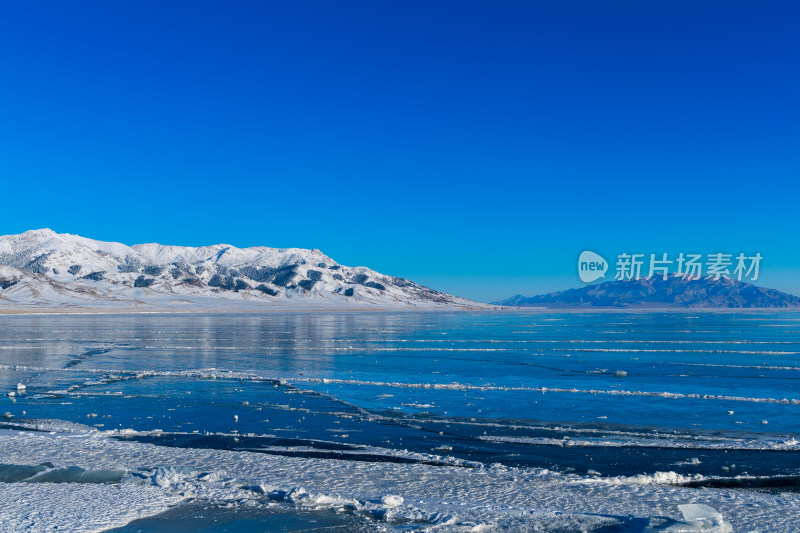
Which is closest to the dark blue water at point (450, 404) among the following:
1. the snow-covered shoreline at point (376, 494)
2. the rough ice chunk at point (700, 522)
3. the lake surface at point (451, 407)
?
the lake surface at point (451, 407)

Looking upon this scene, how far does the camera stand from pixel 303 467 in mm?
10734

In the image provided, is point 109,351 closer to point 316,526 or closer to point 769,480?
point 316,526

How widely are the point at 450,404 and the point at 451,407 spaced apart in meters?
0.47

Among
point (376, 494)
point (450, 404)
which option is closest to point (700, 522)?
point (376, 494)

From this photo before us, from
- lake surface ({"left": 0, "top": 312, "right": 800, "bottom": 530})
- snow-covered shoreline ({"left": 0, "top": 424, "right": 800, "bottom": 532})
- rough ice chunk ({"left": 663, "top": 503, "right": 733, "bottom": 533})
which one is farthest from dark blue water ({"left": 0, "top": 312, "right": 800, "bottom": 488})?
rough ice chunk ({"left": 663, "top": 503, "right": 733, "bottom": 533})

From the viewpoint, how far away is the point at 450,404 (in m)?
17.4

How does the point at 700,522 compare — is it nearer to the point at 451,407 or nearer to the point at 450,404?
the point at 451,407

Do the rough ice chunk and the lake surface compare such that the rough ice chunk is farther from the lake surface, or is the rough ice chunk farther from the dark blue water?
the dark blue water

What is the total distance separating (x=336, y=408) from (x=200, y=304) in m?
161

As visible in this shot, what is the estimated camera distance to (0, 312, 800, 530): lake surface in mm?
11688

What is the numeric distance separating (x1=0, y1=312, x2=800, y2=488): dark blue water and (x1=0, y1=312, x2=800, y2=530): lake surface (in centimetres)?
6

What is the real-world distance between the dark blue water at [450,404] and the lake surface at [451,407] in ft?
0.20

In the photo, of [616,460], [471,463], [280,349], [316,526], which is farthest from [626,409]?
[280,349]

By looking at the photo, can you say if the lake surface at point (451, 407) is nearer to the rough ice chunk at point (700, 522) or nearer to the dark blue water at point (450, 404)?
the dark blue water at point (450, 404)
